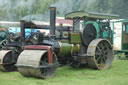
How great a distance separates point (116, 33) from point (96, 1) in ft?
43.5

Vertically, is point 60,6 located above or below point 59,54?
above

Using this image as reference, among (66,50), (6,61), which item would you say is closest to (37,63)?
(66,50)

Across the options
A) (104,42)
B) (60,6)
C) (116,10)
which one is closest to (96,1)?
(116,10)

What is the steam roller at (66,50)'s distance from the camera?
16.5 ft

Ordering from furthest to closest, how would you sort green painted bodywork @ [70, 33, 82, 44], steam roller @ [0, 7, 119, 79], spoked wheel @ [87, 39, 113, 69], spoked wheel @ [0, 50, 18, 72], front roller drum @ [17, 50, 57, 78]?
green painted bodywork @ [70, 33, 82, 44], spoked wheel @ [87, 39, 113, 69], spoked wheel @ [0, 50, 18, 72], steam roller @ [0, 7, 119, 79], front roller drum @ [17, 50, 57, 78]

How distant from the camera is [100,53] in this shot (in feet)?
21.6

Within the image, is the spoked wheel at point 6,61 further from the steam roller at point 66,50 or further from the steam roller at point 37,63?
the steam roller at point 37,63

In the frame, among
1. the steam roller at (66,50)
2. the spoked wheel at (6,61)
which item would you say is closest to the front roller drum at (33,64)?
the steam roller at (66,50)

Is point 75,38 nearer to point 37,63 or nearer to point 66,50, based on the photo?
point 66,50

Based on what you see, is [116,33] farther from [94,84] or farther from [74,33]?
[94,84]

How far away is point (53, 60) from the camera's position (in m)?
5.41

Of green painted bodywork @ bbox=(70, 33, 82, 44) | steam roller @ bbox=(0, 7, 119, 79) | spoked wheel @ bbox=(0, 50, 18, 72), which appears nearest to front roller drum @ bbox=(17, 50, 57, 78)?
steam roller @ bbox=(0, 7, 119, 79)

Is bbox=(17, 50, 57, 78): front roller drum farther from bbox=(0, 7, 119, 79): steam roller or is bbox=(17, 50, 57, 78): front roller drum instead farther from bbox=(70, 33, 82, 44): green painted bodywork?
bbox=(70, 33, 82, 44): green painted bodywork

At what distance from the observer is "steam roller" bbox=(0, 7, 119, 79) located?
5.04m
